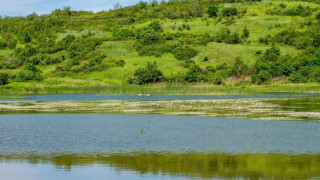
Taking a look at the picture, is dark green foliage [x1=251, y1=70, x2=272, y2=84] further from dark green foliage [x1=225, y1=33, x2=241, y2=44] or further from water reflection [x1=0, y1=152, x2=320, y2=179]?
water reflection [x1=0, y1=152, x2=320, y2=179]

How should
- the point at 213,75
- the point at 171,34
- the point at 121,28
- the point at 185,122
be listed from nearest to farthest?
the point at 185,122
the point at 213,75
the point at 171,34
the point at 121,28

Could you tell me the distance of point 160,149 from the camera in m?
29.8

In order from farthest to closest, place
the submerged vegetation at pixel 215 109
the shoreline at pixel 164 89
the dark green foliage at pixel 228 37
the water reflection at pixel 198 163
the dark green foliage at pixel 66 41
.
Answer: the dark green foliage at pixel 66 41 < the dark green foliage at pixel 228 37 < the shoreline at pixel 164 89 < the submerged vegetation at pixel 215 109 < the water reflection at pixel 198 163

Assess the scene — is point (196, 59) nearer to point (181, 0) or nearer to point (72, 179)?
point (181, 0)

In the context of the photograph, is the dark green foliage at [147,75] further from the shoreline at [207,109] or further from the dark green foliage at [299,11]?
the dark green foliage at [299,11]

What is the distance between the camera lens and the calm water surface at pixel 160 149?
23.8 meters

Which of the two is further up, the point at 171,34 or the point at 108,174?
the point at 171,34

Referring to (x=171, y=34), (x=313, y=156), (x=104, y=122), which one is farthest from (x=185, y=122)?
(x=171, y=34)

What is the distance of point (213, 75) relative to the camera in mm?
104812

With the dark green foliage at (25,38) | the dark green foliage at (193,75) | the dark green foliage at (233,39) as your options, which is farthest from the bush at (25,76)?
the dark green foliage at (233,39)

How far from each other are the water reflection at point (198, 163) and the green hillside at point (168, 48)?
215 ft

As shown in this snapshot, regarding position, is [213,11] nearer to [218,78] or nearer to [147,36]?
[147,36]

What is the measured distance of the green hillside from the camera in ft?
331

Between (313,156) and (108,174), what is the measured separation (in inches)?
434
